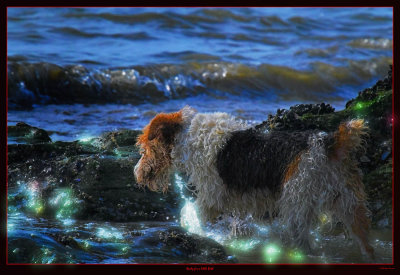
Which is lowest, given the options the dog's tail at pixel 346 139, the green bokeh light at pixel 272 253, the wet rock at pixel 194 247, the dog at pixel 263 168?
the green bokeh light at pixel 272 253

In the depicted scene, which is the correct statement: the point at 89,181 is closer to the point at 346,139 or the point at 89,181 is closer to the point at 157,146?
the point at 157,146

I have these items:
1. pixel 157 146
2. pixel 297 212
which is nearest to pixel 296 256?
pixel 297 212

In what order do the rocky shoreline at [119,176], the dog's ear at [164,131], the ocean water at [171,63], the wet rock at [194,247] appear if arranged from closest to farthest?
the wet rock at [194,247], the dog's ear at [164,131], the rocky shoreline at [119,176], the ocean water at [171,63]

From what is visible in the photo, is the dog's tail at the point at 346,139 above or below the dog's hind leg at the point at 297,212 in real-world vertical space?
above

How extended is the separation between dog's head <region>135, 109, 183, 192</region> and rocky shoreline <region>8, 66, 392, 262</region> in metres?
0.67

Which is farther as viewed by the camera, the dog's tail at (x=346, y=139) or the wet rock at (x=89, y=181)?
the wet rock at (x=89, y=181)

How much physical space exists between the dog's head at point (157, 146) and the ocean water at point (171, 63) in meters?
3.87

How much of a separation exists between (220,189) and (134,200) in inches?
61.1

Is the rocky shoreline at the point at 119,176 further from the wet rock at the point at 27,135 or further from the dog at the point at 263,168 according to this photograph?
the dog at the point at 263,168

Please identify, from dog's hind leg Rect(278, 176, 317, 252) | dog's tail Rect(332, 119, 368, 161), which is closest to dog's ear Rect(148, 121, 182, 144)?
dog's hind leg Rect(278, 176, 317, 252)

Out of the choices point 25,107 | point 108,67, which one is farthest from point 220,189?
point 108,67

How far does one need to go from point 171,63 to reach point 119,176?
29.3ft

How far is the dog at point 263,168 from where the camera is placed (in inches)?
216

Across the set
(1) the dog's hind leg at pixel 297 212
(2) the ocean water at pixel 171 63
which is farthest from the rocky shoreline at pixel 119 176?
(2) the ocean water at pixel 171 63
